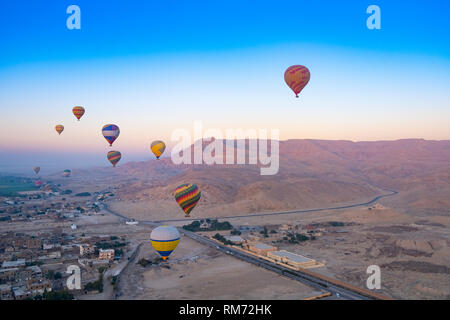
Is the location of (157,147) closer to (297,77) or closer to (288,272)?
(297,77)

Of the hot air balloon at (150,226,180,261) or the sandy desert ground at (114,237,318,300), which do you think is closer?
the sandy desert ground at (114,237,318,300)

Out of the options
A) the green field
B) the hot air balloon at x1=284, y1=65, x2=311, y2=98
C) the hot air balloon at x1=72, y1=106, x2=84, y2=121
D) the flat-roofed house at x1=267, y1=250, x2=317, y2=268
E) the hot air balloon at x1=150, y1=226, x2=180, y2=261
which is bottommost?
the green field

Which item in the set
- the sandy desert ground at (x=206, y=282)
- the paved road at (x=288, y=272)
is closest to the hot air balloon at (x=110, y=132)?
the paved road at (x=288, y=272)

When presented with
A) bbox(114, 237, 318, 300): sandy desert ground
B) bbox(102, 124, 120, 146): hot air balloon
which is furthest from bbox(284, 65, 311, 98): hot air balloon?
bbox(102, 124, 120, 146): hot air balloon

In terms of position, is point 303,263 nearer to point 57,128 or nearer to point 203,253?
point 203,253

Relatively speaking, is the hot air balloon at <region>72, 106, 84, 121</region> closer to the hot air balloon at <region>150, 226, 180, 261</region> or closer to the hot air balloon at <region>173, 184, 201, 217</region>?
the hot air balloon at <region>173, 184, 201, 217</region>
